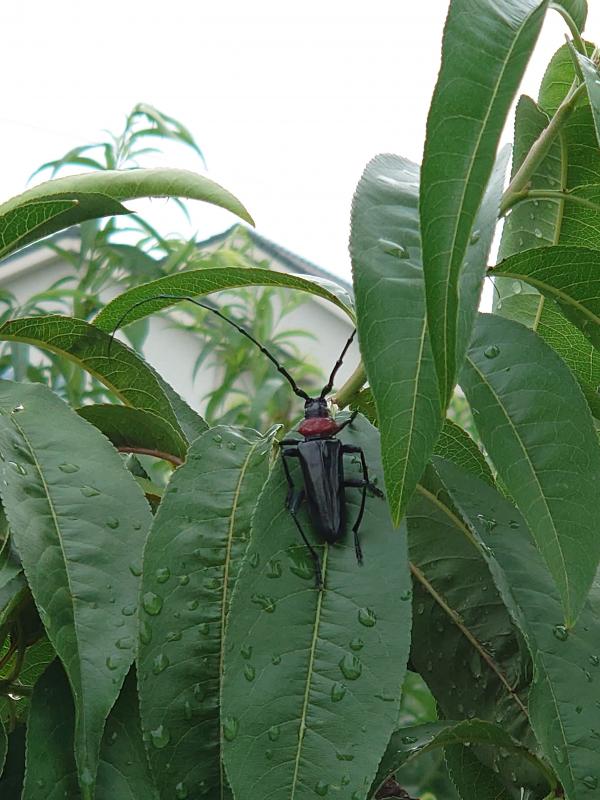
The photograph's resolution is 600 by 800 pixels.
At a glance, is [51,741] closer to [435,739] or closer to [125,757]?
[125,757]

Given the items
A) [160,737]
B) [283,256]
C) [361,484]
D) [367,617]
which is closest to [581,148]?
[361,484]

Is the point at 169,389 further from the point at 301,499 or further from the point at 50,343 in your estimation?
the point at 301,499

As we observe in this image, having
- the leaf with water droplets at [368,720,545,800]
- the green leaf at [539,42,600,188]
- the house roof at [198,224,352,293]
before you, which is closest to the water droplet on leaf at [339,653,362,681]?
the leaf with water droplets at [368,720,545,800]

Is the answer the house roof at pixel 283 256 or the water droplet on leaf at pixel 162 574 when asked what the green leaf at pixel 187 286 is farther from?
the house roof at pixel 283 256

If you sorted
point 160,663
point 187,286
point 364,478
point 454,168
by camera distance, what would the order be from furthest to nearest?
point 187,286
point 364,478
point 160,663
point 454,168

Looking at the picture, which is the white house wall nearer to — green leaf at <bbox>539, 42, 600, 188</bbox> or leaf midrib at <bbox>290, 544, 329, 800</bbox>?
green leaf at <bbox>539, 42, 600, 188</bbox>
